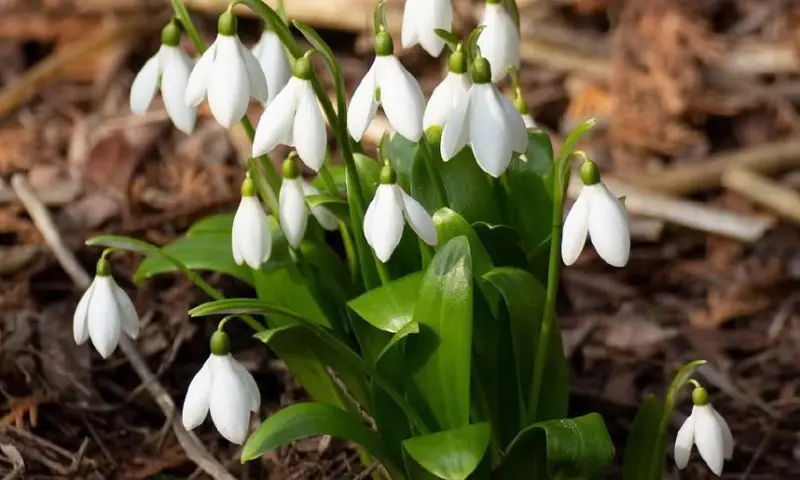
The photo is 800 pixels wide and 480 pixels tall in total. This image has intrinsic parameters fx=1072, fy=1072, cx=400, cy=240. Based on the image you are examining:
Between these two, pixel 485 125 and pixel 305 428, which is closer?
pixel 485 125

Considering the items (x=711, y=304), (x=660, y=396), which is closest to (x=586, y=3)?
(x=711, y=304)

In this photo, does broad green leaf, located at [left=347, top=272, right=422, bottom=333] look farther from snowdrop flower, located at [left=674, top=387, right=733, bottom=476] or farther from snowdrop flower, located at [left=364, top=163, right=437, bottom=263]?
snowdrop flower, located at [left=674, top=387, right=733, bottom=476]

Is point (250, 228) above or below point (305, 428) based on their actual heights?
above

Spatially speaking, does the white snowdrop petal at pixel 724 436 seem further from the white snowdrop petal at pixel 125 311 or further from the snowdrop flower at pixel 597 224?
the white snowdrop petal at pixel 125 311

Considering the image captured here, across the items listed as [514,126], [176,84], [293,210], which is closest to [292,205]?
[293,210]

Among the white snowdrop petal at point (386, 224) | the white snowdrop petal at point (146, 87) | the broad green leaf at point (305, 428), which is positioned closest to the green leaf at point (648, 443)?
the broad green leaf at point (305, 428)

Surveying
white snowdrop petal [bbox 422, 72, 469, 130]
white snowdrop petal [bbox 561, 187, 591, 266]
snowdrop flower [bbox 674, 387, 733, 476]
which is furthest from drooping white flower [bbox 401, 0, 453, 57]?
snowdrop flower [bbox 674, 387, 733, 476]

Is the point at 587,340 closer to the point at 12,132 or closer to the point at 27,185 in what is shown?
the point at 27,185

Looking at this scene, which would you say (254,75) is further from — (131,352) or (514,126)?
(131,352)
